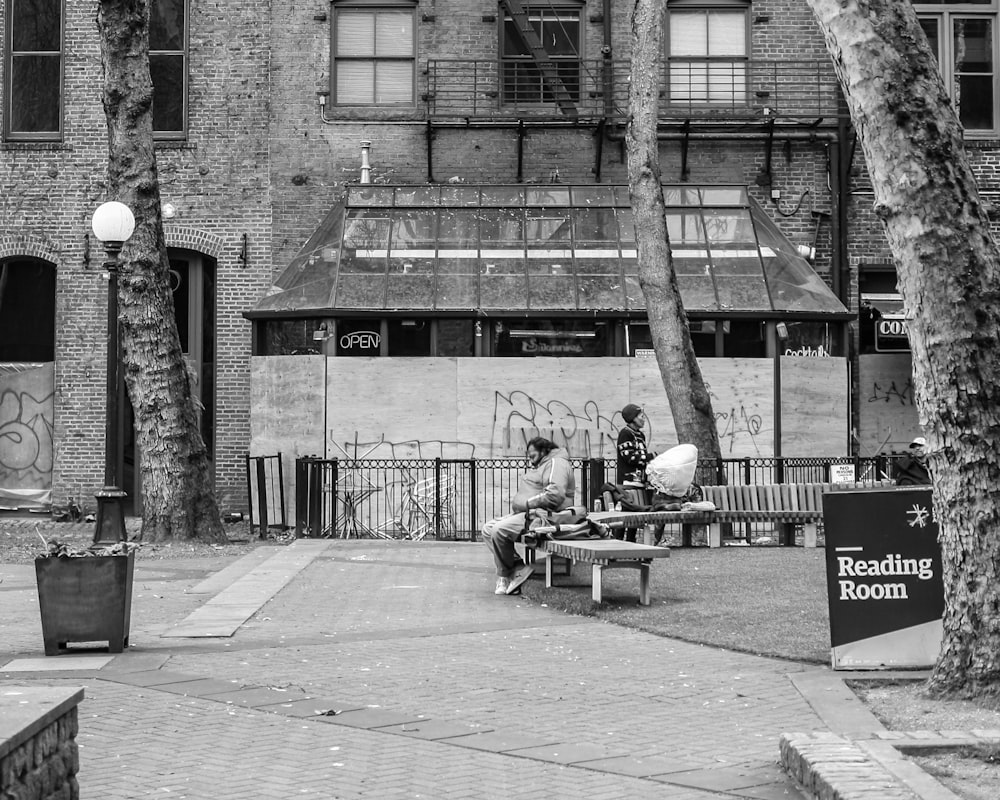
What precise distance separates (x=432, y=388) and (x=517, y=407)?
51.7 inches

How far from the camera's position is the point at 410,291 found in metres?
22.2

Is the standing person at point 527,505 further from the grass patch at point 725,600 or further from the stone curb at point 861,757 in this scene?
the stone curb at point 861,757

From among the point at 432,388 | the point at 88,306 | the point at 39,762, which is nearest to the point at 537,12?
the point at 432,388

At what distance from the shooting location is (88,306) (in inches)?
942

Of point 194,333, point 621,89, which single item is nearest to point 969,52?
point 621,89

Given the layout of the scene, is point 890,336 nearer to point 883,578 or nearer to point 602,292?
point 602,292

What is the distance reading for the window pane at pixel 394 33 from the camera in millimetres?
24312

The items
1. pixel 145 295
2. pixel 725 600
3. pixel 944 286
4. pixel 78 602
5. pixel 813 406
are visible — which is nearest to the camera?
pixel 944 286

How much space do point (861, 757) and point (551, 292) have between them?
16688mm

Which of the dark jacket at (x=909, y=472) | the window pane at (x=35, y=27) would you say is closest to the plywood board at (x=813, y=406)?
the dark jacket at (x=909, y=472)

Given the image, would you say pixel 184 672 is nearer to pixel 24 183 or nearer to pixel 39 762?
pixel 39 762

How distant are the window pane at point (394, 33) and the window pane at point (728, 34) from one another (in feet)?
16.7

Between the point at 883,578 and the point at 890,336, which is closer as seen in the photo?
the point at 883,578

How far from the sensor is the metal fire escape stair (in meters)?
23.7
